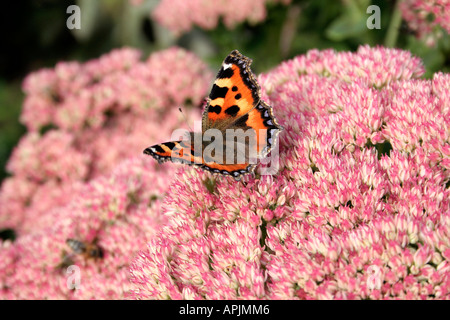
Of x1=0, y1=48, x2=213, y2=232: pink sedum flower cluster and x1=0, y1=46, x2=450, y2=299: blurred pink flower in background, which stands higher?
x1=0, y1=48, x2=213, y2=232: pink sedum flower cluster

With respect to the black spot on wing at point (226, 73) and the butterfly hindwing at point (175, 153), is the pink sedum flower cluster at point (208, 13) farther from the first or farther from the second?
the butterfly hindwing at point (175, 153)

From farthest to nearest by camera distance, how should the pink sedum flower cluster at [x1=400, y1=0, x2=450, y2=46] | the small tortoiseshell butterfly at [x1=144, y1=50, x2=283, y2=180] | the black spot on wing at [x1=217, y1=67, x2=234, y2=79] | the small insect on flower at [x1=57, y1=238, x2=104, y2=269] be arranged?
the pink sedum flower cluster at [x1=400, y1=0, x2=450, y2=46], the small insect on flower at [x1=57, y1=238, x2=104, y2=269], the black spot on wing at [x1=217, y1=67, x2=234, y2=79], the small tortoiseshell butterfly at [x1=144, y1=50, x2=283, y2=180]

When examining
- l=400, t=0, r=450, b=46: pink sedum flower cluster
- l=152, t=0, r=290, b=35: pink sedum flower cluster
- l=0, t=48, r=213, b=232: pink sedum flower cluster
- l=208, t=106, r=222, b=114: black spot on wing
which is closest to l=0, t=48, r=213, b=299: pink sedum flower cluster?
l=0, t=48, r=213, b=232: pink sedum flower cluster

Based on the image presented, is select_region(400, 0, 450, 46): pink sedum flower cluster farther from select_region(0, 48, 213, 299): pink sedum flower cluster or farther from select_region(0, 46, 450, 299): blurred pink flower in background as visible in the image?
select_region(0, 48, 213, 299): pink sedum flower cluster

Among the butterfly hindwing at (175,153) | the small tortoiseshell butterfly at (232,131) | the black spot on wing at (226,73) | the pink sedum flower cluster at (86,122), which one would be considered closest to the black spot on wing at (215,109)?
the small tortoiseshell butterfly at (232,131)

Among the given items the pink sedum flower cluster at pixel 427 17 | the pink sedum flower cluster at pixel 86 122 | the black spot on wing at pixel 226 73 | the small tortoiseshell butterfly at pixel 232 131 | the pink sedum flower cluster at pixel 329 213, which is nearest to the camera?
the pink sedum flower cluster at pixel 329 213

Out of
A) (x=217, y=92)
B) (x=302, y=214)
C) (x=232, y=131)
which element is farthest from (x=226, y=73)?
(x=302, y=214)

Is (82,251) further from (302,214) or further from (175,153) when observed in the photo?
(302,214)
